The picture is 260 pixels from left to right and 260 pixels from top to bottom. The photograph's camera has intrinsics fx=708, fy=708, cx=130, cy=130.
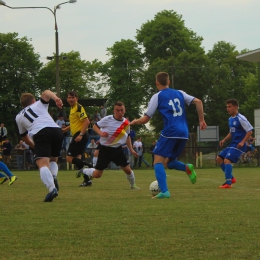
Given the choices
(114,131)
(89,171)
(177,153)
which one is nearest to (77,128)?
(89,171)

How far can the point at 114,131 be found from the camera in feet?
46.1

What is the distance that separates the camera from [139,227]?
269 inches

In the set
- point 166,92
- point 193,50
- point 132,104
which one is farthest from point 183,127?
point 193,50

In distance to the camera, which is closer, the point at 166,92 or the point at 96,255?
the point at 96,255

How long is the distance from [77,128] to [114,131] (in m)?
2.16

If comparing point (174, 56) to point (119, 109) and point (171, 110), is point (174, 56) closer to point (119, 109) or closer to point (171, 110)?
Answer: point (119, 109)

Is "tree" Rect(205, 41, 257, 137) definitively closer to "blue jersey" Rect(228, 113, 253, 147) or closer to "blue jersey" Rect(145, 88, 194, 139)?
"blue jersey" Rect(228, 113, 253, 147)

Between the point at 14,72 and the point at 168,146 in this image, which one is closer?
the point at 168,146

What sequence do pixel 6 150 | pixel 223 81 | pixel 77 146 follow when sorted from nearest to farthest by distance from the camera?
1. pixel 77 146
2. pixel 6 150
3. pixel 223 81

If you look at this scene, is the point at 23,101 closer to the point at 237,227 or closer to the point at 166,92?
the point at 166,92

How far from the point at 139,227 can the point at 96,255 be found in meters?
1.62

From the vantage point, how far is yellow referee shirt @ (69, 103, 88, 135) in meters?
15.7

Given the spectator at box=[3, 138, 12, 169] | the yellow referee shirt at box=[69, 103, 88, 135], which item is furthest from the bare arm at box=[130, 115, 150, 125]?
the spectator at box=[3, 138, 12, 169]

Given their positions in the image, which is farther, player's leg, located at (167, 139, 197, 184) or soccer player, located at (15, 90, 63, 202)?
player's leg, located at (167, 139, 197, 184)
